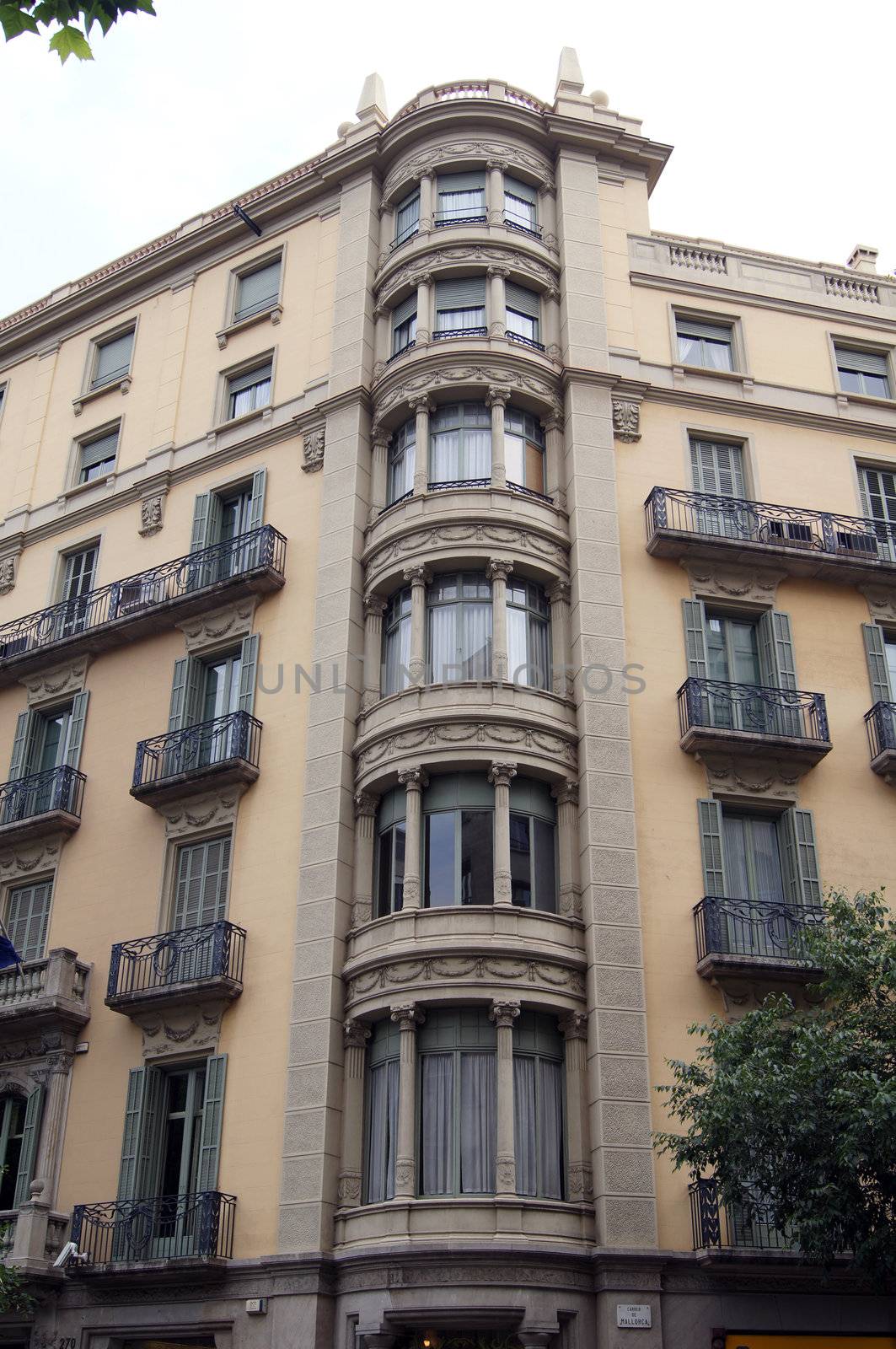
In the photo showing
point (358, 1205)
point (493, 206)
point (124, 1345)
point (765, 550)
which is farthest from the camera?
point (493, 206)

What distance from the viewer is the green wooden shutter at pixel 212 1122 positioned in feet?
71.3

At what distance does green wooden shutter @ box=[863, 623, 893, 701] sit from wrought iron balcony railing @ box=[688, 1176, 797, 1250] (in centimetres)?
941

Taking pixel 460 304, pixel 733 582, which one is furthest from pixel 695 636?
pixel 460 304

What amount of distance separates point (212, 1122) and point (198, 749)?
6.84m

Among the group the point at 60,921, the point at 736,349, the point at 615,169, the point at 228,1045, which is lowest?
the point at 228,1045

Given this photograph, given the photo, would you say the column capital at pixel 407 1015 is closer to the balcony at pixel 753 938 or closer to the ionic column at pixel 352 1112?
the ionic column at pixel 352 1112

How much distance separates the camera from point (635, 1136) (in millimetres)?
19938

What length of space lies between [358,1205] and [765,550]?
524 inches

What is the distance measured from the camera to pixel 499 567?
24.2 m

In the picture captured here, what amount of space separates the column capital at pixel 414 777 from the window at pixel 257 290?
1342cm

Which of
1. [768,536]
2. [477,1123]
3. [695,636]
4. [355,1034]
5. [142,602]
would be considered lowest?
[477,1123]

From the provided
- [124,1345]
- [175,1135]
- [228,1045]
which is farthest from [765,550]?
[124,1345]

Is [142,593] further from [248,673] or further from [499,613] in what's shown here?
[499,613]

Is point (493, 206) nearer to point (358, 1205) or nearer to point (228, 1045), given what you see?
point (228, 1045)
